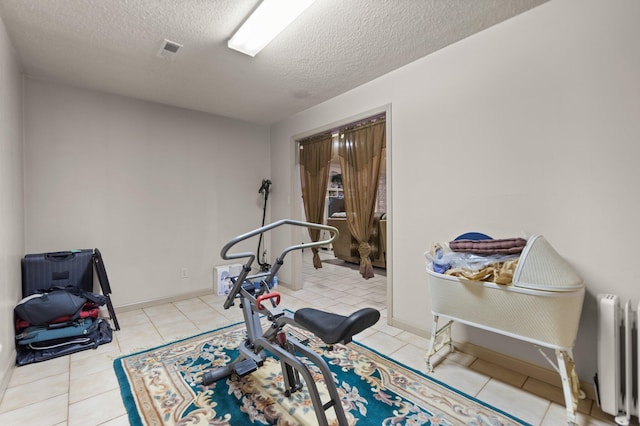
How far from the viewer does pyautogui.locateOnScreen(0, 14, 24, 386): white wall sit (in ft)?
6.00

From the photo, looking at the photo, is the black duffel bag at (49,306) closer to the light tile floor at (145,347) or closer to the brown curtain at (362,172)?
the light tile floor at (145,347)

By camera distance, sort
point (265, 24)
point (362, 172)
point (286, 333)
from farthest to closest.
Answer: point (362, 172) → point (265, 24) → point (286, 333)

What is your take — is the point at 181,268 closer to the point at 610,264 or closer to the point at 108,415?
the point at 108,415

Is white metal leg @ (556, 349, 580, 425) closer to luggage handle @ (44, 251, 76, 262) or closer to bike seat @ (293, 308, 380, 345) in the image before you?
bike seat @ (293, 308, 380, 345)

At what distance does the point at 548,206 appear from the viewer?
1.83 meters

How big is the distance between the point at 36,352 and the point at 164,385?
129 cm

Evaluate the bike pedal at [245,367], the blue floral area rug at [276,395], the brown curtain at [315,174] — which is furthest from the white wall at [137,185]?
the bike pedal at [245,367]

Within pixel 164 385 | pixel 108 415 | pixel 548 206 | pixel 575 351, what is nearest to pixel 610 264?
pixel 548 206

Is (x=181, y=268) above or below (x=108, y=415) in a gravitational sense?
above

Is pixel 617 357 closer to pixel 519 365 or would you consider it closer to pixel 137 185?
pixel 519 365

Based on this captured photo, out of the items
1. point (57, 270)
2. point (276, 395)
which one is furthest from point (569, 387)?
point (57, 270)

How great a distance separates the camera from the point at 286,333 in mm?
1714

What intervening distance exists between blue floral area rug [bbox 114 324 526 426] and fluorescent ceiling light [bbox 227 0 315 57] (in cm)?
245

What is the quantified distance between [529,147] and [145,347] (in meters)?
3.38
